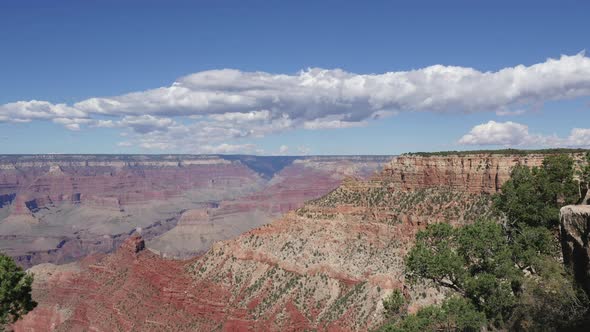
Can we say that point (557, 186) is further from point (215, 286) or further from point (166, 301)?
point (166, 301)

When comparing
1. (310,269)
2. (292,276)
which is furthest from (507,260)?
(292,276)

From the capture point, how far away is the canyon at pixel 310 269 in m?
72.9

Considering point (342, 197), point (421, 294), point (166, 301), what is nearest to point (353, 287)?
point (421, 294)

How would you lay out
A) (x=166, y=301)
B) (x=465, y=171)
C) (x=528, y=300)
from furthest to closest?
(x=166, y=301) < (x=465, y=171) < (x=528, y=300)

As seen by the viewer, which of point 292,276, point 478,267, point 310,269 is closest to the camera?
point 478,267

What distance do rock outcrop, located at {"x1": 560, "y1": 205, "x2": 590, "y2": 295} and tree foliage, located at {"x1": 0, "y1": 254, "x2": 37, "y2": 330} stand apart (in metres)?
30.4

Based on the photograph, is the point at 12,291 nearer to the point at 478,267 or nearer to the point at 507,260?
the point at 478,267

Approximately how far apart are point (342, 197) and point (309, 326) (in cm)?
2973

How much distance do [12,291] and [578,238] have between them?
30825 millimetres

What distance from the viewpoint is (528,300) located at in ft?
89.2

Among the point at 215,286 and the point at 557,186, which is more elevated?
the point at 557,186

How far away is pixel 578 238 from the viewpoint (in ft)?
65.1

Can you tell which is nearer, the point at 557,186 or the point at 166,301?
the point at 557,186

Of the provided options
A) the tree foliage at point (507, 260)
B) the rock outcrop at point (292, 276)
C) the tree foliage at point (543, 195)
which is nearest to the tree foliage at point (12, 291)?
→ the tree foliage at point (507, 260)
